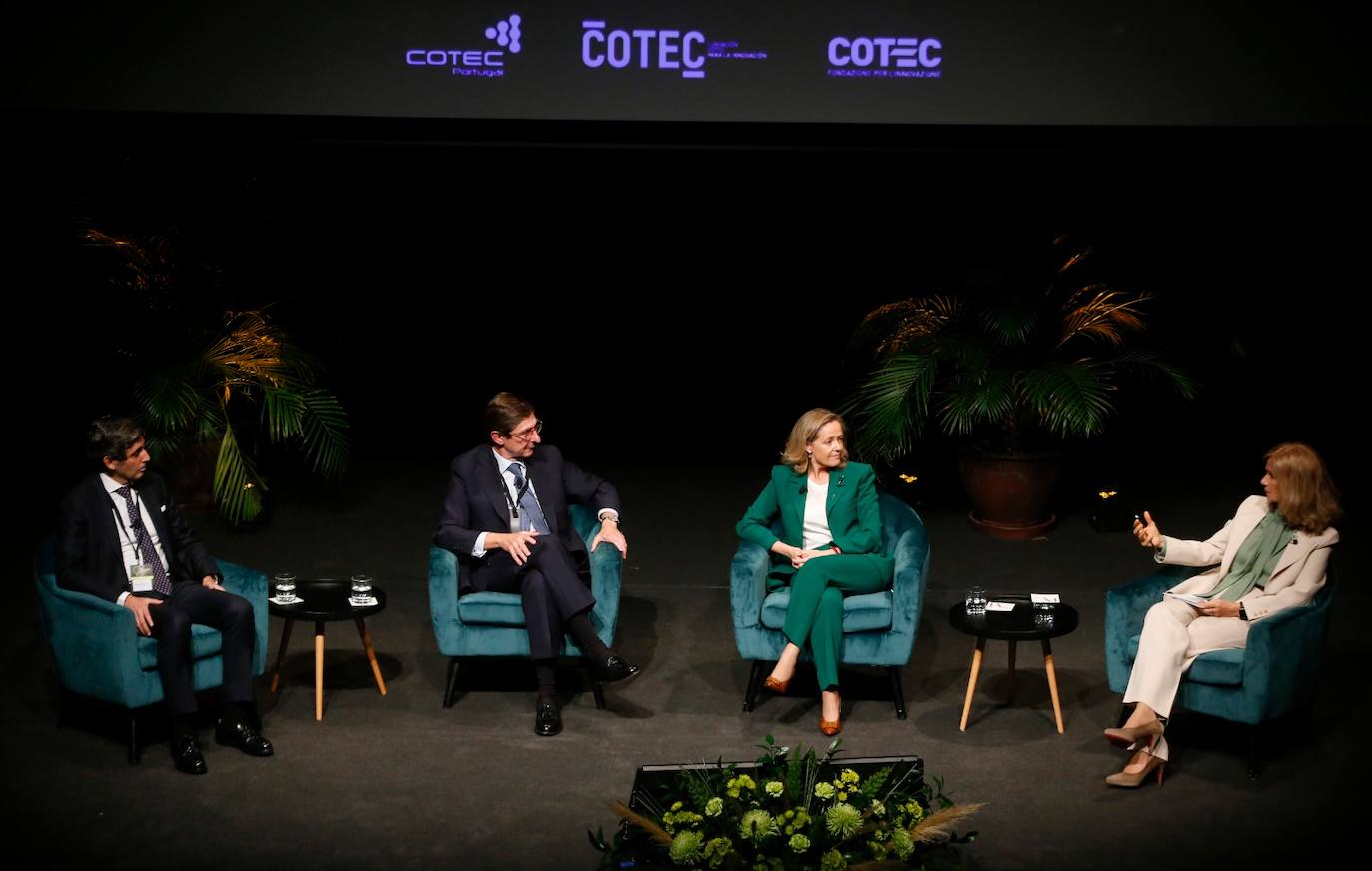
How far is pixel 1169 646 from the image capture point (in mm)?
4996

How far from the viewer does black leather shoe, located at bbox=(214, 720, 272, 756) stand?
5191mm

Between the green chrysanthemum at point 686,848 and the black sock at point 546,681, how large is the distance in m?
1.91

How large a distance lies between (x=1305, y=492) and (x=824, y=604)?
163 cm

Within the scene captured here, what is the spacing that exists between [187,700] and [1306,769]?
3670 millimetres

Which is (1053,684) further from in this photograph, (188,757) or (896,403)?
(188,757)

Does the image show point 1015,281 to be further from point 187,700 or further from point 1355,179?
point 187,700

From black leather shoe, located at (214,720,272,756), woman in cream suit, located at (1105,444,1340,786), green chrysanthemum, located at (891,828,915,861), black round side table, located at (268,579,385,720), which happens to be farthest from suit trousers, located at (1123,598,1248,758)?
black leather shoe, located at (214,720,272,756)

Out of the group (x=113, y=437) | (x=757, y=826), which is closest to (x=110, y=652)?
(x=113, y=437)

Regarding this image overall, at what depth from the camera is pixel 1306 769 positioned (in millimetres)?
5105

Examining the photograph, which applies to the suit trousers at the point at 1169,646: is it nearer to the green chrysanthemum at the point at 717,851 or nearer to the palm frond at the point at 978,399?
the green chrysanthemum at the point at 717,851

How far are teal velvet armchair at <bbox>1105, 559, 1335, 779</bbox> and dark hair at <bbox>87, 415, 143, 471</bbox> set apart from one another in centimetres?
333

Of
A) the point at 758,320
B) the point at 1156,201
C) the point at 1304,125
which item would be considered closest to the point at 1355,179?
the point at 1156,201

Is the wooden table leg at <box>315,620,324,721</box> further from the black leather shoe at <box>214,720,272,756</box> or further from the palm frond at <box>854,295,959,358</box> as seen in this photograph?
the palm frond at <box>854,295,959,358</box>

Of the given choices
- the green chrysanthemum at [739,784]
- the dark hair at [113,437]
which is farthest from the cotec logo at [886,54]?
the green chrysanthemum at [739,784]
